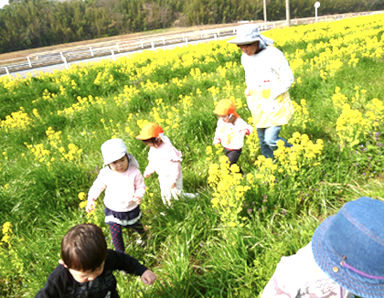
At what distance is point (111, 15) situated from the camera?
6256 cm

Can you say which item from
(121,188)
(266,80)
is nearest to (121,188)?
(121,188)

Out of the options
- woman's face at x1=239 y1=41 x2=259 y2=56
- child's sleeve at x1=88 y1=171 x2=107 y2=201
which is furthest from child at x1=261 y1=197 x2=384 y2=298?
woman's face at x1=239 y1=41 x2=259 y2=56

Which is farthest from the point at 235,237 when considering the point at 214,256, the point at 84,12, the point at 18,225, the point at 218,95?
the point at 84,12

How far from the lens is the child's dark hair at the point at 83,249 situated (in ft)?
4.31

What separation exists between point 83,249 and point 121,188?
3.98 feet

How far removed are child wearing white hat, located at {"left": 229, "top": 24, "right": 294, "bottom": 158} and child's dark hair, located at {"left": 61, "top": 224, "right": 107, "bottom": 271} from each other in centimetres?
228

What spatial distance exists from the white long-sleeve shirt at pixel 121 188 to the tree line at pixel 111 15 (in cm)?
5482

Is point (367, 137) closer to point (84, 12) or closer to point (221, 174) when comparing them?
point (221, 174)

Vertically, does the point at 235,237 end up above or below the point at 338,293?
below

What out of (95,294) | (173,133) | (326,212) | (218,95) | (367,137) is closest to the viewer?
(95,294)

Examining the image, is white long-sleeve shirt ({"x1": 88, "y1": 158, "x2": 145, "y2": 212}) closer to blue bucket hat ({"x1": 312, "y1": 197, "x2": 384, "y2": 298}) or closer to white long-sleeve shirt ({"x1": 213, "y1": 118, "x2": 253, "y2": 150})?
white long-sleeve shirt ({"x1": 213, "y1": 118, "x2": 253, "y2": 150})

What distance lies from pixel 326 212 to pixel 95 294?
2.01 meters

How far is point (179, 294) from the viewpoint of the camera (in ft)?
6.33

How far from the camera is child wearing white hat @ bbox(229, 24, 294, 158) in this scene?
2.82 metres
